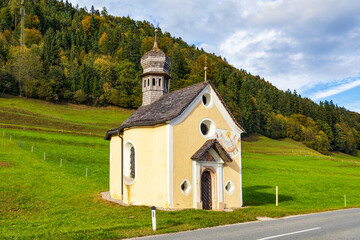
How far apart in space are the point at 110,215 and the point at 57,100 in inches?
2872

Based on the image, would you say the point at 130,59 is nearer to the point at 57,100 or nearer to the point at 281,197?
the point at 57,100

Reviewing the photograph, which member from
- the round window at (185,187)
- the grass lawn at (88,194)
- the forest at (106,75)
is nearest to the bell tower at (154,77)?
the grass lawn at (88,194)

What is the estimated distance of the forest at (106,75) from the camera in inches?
3270

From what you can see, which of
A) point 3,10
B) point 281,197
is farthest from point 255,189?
point 3,10

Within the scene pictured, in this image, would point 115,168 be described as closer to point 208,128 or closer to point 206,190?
point 206,190

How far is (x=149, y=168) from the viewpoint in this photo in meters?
18.0

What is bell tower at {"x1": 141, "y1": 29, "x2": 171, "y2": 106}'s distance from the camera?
2464 centimetres

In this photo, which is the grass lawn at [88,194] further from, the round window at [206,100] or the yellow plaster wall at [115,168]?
the round window at [206,100]

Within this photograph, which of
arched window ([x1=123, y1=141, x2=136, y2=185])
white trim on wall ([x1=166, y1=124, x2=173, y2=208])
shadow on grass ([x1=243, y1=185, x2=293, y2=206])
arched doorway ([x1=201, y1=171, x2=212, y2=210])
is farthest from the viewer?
shadow on grass ([x1=243, y1=185, x2=293, y2=206])

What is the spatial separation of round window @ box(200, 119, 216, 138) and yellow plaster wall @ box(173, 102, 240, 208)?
27 centimetres

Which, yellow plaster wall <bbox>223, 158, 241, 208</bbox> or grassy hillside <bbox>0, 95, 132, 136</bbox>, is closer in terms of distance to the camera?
yellow plaster wall <bbox>223, 158, 241, 208</bbox>

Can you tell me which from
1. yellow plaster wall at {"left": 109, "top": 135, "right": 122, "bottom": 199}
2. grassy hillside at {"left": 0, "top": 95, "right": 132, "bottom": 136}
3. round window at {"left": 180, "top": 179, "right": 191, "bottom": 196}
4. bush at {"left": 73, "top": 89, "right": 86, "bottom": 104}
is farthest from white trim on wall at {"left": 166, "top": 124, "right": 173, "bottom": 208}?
bush at {"left": 73, "top": 89, "right": 86, "bottom": 104}

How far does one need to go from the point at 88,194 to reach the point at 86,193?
357 mm

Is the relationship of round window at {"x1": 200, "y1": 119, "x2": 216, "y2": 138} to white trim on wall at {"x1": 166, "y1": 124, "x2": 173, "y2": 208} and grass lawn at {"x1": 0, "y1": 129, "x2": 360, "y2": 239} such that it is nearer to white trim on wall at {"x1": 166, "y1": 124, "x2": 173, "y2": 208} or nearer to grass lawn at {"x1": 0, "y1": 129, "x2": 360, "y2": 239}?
white trim on wall at {"x1": 166, "y1": 124, "x2": 173, "y2": 208}
